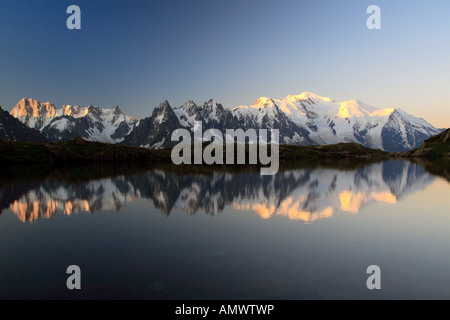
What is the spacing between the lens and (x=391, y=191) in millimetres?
73500

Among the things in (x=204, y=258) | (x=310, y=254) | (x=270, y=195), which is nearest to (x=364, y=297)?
(x=310, y=254)

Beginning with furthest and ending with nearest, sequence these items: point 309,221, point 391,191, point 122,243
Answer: point 391,191, point 309,221, point 122,243

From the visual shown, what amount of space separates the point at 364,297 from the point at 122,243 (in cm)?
2418

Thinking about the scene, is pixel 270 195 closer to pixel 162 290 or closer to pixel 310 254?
pixel 310 254

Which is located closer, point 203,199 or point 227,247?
point 227,247

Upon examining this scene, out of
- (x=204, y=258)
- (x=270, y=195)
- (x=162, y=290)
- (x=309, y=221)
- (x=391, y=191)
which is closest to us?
(x=162, y=290)

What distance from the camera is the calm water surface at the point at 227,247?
22.4 meters

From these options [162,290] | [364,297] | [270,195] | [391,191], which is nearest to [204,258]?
[162,290]

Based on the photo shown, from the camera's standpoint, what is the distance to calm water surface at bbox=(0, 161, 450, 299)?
2244 centimetres

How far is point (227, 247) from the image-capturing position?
32.1m

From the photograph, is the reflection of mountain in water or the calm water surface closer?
the calm water surface

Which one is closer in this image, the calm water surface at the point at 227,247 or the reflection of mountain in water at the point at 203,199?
the calm water surface at the point at 227,247
